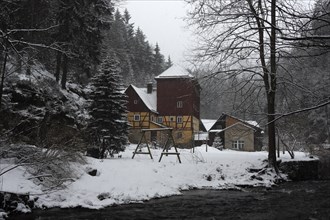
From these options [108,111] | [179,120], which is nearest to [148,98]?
[179,120]

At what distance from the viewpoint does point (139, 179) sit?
47.8 ft

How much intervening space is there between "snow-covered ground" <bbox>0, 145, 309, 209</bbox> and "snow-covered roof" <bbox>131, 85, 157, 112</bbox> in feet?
88.4

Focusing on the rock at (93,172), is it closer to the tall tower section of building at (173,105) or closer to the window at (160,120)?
the tall tower section of building at (173,105)

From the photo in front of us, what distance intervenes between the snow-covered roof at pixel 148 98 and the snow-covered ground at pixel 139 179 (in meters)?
26.9

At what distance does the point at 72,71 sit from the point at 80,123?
1209 centimetres

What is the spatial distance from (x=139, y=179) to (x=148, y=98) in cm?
3531

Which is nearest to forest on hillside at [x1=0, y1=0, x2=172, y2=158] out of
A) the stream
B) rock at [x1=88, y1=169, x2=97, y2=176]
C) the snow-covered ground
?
rock at [x1=88, y1=169, x2=97, y2=176]

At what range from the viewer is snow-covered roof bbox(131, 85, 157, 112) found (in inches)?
1847

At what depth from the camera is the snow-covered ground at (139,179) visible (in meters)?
11.3

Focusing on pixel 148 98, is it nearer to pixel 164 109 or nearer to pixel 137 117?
pixel 164 109

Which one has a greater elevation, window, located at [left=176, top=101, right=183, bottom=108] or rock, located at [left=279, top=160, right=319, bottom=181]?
window, located at [left=176, top=101, right=183, bottom=108]

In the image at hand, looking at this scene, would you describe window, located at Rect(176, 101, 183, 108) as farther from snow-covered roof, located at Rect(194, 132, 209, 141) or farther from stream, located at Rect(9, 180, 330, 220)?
stream, located at Rect(9, 180, 330, 220)

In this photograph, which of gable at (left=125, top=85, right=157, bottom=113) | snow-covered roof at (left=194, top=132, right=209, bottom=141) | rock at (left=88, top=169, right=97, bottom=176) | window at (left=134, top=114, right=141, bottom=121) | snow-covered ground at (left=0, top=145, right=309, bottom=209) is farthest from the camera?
snow-covered roof at (left=194, top=132, right=209, bottom=141)

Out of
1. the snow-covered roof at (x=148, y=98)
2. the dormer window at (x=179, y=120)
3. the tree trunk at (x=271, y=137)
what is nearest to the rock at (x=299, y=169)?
the tree trunk at (x=271, y=137)
